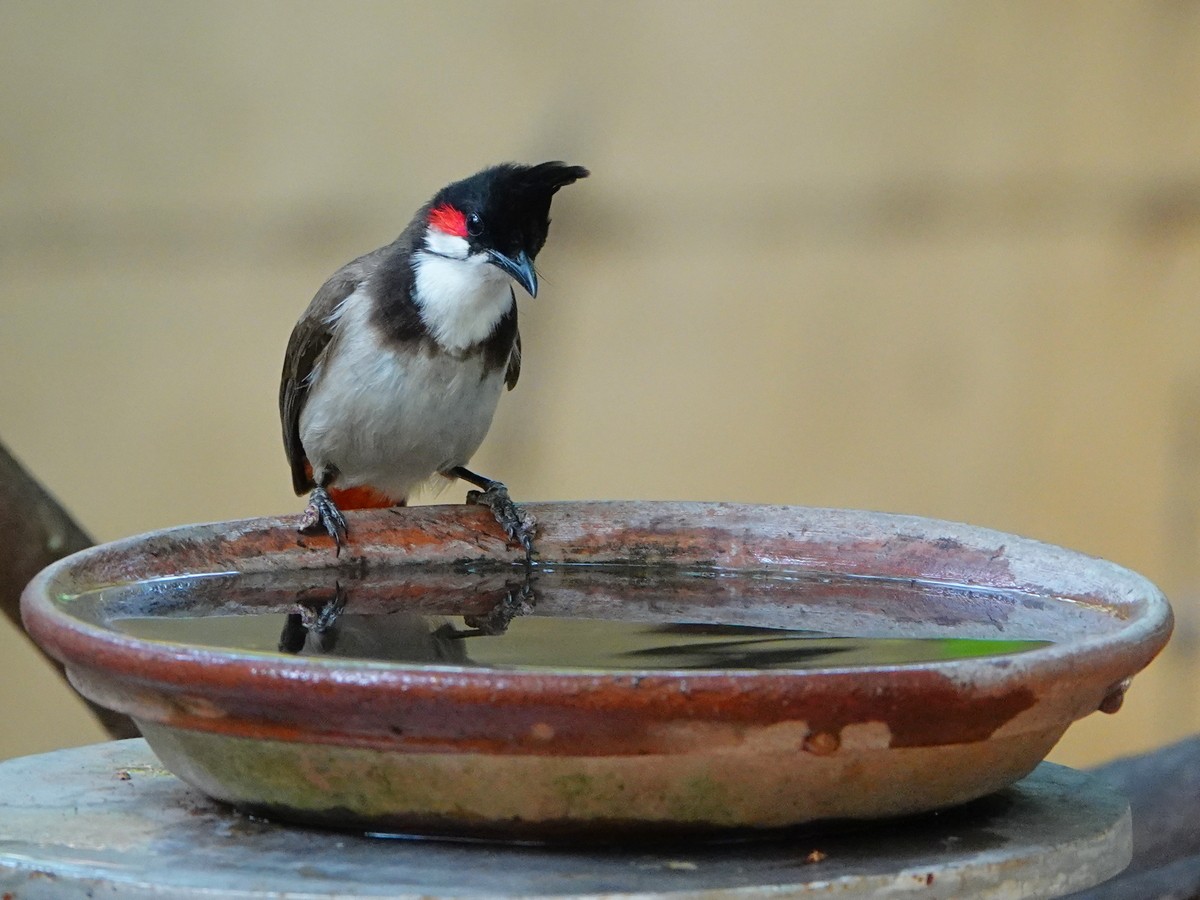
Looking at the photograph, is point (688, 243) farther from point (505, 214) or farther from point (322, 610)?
point (322, 610)

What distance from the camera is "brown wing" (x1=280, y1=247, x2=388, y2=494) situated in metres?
2.23

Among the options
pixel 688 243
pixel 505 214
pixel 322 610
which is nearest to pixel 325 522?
pixel 322 610

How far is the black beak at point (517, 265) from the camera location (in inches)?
82.4

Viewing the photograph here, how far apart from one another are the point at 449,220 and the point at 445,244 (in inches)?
1.4

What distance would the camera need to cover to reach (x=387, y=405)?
215 centimetres

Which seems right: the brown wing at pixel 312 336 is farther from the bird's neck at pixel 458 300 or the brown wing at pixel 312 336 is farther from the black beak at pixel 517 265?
the black beak at pixel 517 265

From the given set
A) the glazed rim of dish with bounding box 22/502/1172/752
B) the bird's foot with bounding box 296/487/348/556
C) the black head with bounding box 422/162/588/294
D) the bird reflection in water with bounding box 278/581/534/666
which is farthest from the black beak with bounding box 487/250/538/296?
the glazed rim of dish with bounding box 22/502/1172/752

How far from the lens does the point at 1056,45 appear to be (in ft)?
10.5

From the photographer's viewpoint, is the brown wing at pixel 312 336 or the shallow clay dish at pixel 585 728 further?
the brown wing at pixel 312 336

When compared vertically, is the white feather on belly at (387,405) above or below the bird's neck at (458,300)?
below

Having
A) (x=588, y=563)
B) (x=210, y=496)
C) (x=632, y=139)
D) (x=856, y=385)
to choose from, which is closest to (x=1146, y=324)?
(x=856, y=385)

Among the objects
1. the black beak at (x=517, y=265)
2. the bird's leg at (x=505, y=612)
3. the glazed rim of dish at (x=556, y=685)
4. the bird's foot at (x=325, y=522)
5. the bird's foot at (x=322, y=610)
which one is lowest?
the bird's leg at (x=505, y=612)

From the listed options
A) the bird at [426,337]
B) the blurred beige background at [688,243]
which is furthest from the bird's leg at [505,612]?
the blurred beige background at [688,243]

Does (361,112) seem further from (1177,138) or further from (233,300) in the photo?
(1177,138)
